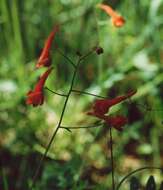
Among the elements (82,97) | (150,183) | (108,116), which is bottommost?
(150,183)

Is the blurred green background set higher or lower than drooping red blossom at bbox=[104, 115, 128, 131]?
higher

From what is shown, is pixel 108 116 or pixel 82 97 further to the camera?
pixel 82 97

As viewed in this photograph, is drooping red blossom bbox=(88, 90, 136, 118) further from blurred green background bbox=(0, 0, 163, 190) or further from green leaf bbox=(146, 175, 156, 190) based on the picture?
blurred green background bbox=(0, 0, 163, 190)

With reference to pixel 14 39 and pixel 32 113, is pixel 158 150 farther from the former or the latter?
pixel 14 39

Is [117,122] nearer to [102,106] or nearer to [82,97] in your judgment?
[102,106]

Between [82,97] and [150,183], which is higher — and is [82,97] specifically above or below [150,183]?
above

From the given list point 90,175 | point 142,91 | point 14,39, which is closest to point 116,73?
point 142,91

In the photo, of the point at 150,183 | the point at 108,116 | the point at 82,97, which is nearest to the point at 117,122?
the point at 108,116

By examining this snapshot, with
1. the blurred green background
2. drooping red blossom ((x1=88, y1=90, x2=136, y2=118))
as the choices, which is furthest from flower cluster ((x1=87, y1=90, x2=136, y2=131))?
the blurred green background

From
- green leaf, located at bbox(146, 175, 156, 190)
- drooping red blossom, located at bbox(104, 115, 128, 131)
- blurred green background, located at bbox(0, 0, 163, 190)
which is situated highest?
blurred green background, located at bbox(0, 0, 163, 190)
